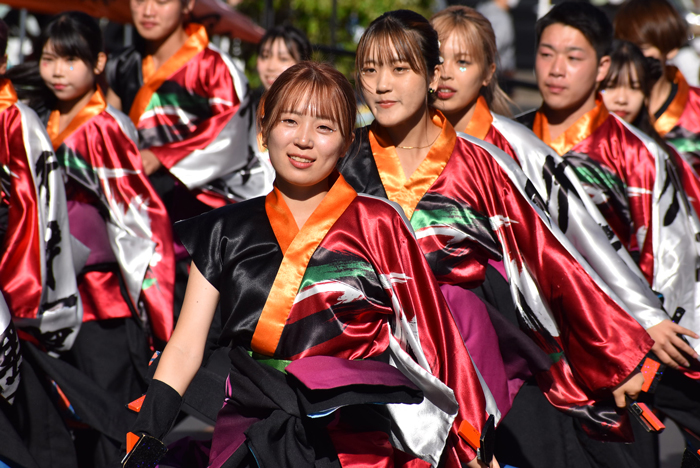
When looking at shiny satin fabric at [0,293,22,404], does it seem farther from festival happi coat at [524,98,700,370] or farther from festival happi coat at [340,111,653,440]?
festival happi coat at [524,98,700,370]

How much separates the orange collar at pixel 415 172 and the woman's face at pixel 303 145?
0.45 metres

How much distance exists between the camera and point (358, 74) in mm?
2373

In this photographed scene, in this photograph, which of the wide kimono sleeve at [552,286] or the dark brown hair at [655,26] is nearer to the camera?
the wide kimono sleeve at [552,286]

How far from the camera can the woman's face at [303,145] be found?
1.93 m

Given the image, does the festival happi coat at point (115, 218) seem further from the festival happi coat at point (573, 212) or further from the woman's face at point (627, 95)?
the woman's face at point (627, 95)

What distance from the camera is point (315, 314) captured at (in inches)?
75.0

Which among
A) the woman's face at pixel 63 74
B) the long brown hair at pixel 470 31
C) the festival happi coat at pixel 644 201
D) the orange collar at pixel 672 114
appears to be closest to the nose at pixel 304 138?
the long brown hair at pixel 470 31

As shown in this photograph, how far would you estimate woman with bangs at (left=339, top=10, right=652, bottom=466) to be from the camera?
7.35ft

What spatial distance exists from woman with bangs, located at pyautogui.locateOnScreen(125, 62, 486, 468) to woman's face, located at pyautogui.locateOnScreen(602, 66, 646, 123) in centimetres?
193

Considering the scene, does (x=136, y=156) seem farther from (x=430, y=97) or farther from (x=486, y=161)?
(x=486, y=161)

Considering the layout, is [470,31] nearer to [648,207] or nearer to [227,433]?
[648,207]

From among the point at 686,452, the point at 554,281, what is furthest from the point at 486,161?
the point at 686,452

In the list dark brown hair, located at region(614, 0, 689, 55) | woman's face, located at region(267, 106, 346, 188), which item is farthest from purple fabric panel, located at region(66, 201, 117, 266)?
dark brown hair, located at region(614, 0, 689, 55)

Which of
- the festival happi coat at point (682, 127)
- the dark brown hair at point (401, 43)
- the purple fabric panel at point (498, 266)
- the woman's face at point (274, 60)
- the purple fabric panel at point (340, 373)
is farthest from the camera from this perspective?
the woman's face at point (274, 60)
